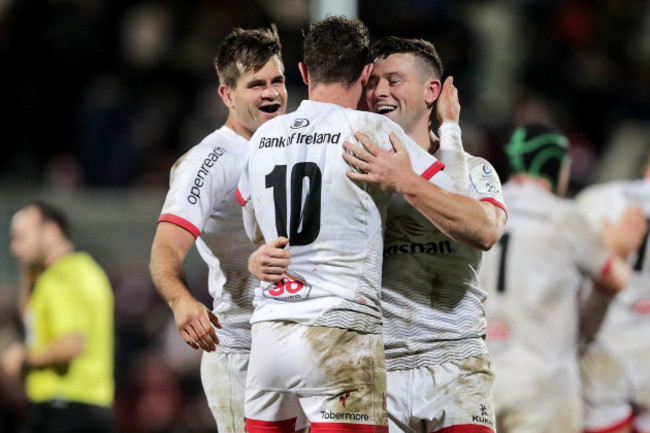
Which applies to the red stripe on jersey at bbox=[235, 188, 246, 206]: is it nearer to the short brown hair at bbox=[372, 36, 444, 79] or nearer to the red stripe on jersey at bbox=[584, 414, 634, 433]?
the short brown hair at bbox=[372, 36, 444, 79]

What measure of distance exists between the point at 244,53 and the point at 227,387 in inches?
63.0

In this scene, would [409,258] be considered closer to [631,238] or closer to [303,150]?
[303,150]

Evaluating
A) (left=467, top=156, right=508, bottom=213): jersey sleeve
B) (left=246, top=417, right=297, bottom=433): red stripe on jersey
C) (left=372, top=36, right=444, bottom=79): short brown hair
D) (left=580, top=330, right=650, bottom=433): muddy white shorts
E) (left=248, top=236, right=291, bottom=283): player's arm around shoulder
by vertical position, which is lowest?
(left=580, top=330, right=650, bottom=433): muddy white shorts

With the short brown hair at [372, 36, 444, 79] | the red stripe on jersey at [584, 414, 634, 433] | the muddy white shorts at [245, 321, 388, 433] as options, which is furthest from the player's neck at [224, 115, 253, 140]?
the red stripe on jersey at [584, 414, 634, 433]

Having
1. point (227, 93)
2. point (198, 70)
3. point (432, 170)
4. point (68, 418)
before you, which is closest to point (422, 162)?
point (432, 170)

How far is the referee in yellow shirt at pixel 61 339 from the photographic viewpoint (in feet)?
27.7

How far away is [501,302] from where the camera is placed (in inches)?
281

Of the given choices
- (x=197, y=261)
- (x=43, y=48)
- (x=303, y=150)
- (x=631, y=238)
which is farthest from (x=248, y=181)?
Result: (x=43, y=48)

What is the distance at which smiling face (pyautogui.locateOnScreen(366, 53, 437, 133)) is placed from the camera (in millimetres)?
5062

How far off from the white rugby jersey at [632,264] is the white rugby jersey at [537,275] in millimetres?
996

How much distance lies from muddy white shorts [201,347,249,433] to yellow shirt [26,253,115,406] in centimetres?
312

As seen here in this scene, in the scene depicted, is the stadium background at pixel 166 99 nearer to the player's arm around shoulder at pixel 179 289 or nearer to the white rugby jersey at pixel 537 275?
the white rugby jersey at pixel 537 275

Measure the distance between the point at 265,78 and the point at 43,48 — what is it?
820 centimetres

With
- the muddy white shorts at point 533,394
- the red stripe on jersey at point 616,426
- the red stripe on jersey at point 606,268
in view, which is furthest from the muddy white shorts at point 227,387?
the red stripe on jersey at point 616,426
